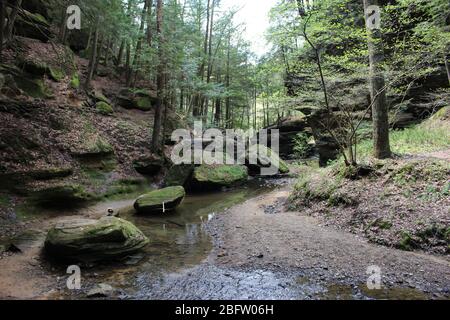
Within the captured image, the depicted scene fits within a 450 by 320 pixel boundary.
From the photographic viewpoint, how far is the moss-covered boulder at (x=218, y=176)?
15.6 meters

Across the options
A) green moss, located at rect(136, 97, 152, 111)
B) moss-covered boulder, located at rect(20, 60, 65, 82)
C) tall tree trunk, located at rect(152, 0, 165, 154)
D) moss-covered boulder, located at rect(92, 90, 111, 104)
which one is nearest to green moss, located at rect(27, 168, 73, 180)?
moss-covered boulder, located at rect(20, 60, 65, 82)

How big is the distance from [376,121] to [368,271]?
596 centimetres

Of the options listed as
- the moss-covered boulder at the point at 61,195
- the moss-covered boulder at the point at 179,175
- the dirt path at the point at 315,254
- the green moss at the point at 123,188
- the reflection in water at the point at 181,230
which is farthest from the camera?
the moss-covered boulder at the point at 179,175

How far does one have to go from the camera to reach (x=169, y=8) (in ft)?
70.9

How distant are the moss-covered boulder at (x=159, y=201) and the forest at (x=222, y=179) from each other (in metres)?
0.08

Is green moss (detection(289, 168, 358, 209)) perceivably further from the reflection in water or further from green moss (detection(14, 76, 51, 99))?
green moss (detection(14, 76, 51, 99))

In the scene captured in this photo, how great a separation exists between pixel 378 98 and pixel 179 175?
9.72 meters

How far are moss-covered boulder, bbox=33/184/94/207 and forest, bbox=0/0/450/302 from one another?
0.17 ft

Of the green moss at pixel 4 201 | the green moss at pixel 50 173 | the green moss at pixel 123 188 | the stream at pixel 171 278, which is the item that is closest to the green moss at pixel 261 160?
Answer: the green moss at pixel 123 188

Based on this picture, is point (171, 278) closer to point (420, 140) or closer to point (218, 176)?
point (218, 176)

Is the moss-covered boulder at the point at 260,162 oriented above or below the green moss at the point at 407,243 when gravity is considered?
above

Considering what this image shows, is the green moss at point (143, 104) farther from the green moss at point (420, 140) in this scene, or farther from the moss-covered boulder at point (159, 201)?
the green moss at point (420, 140)

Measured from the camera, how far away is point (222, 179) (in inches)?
647

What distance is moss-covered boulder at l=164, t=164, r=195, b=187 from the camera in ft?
50.2
